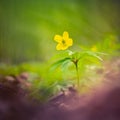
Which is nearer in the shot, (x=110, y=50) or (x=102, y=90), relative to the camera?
(x=102, y=90)

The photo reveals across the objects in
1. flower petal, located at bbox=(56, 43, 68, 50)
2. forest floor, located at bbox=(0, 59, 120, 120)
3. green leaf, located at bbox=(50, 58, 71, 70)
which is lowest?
forest floor, located at bbox=(0, 59, 120, 120)

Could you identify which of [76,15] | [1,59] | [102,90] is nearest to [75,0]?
[76,15]

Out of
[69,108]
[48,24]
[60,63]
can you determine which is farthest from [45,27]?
[69,108]

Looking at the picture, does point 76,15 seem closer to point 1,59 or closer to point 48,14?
point 48,14

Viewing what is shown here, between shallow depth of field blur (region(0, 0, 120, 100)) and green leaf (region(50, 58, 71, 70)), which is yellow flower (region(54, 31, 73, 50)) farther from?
shallow depth of field blur (region(0, 0, 120, 100))

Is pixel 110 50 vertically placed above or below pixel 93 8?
below

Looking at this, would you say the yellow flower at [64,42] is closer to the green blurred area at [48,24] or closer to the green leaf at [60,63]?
the green leaf at [60,63]

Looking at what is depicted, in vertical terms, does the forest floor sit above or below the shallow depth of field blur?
below

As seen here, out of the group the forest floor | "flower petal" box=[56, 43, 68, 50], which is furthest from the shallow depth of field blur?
the forest floor

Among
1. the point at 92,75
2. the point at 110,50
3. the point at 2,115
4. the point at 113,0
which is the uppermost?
the point at 113,0
